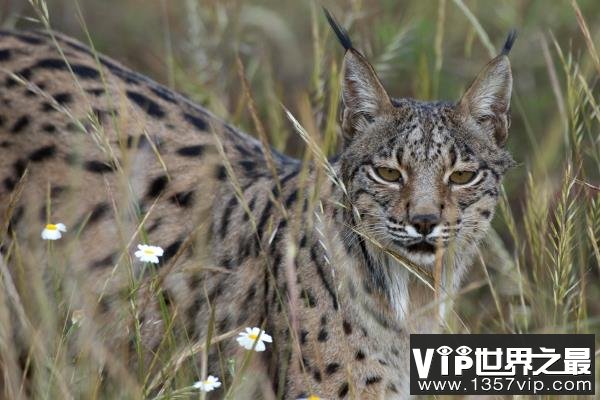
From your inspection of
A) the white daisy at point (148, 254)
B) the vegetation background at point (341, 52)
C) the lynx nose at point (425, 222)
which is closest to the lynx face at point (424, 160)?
the lynx nose at point (425, 222)

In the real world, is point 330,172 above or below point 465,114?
below

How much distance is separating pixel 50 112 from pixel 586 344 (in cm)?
255

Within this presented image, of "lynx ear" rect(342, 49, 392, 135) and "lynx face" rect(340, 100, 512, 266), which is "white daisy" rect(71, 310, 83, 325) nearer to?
"lynx face" rect(340, 100, 512, 266)

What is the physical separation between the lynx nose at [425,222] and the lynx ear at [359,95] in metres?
0.58

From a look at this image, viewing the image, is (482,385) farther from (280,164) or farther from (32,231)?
(32,231)

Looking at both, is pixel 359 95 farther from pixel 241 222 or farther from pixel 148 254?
pixel 148 254

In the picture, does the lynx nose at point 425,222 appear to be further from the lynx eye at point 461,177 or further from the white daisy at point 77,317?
the white daisy at point 77,317

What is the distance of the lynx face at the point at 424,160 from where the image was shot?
176 inches

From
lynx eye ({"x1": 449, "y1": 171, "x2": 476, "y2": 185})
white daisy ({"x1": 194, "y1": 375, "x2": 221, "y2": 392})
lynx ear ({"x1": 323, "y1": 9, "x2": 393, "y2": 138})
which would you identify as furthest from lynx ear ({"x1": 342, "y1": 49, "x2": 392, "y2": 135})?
white daisy ({"x1": 194, "y1": 375, "x2": 221, "y2": 392})

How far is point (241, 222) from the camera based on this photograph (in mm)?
5391

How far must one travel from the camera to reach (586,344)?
437cm

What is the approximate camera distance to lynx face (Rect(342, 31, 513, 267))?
4.46 metres

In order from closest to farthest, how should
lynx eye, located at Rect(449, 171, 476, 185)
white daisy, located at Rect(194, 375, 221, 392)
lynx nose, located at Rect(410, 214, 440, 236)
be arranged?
white daisy, located at Rect(194, 375, 221, 392), lynx nose, located at Rect(410, 214, 440, 236), lynx eye, located at Rect(449, 171, 476, 185)

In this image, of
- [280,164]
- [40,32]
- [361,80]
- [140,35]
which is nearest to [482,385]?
[361,80]
